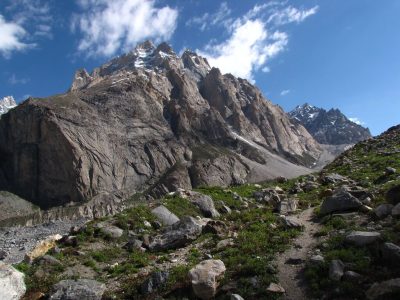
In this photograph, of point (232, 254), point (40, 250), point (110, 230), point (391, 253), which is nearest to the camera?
point (391, 253)

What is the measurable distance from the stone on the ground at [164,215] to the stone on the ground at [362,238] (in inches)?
572

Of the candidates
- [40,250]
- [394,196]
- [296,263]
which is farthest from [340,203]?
[40,250]

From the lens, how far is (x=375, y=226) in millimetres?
20891

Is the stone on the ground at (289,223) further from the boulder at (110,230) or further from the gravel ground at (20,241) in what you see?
the gravel ground at (20,241)

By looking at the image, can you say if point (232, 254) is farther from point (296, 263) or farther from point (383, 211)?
point (383, 211)

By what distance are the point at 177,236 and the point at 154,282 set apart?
6.84m

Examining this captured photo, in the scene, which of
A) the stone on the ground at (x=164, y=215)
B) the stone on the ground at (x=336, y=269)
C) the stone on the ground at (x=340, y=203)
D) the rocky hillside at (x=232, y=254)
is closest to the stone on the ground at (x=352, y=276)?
the rocky hillside at (x=232, y=254)

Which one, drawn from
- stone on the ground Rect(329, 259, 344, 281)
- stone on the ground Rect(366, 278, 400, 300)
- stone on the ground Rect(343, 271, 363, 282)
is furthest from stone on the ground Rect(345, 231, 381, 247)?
stone on the ground Rect(366, 278, 400, 300)

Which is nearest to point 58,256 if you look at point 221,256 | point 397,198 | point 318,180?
→ point 221,256

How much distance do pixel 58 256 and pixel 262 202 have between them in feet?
59.2

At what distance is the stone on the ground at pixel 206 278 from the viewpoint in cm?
1703

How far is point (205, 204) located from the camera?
115 feet

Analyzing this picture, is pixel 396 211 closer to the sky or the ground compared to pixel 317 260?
closer to the sky

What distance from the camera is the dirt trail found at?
16375 mm
